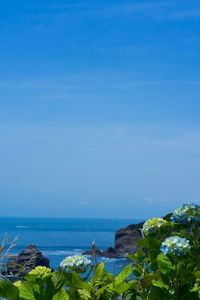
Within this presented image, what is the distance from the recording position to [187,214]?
112 inches

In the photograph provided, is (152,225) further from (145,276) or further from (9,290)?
(9,290)

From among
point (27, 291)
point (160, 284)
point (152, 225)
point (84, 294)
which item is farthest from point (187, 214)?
point (27, 291)

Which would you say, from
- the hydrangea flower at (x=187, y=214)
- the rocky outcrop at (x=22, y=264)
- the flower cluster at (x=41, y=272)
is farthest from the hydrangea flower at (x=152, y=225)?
the rocky outcrop at (x=22, y=264)

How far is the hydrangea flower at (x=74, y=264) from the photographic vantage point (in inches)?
105

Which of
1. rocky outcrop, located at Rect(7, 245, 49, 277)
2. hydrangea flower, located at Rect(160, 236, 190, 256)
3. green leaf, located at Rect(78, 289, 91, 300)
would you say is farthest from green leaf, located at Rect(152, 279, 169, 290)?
rocky outcrop, located at Rect(7, 245, 49, 277)

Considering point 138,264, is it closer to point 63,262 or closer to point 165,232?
point 165,232

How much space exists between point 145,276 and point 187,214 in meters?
0.31

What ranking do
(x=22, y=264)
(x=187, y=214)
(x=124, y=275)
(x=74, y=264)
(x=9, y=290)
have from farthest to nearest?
(x=22, y=264), (x=187, y=214), (x=74, y=264), (x=124, y=275), (x=9, y=290)

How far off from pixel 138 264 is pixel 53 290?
26.5 inches

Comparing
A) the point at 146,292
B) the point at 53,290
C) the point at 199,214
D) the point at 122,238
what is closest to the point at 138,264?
the point at 146,292

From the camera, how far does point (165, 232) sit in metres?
2.97

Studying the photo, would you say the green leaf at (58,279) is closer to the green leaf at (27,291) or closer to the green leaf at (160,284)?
the green leaf at (27,291)

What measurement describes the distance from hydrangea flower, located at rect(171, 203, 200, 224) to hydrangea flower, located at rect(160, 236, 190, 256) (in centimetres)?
35

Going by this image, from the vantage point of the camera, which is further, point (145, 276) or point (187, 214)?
point (187, 214)
